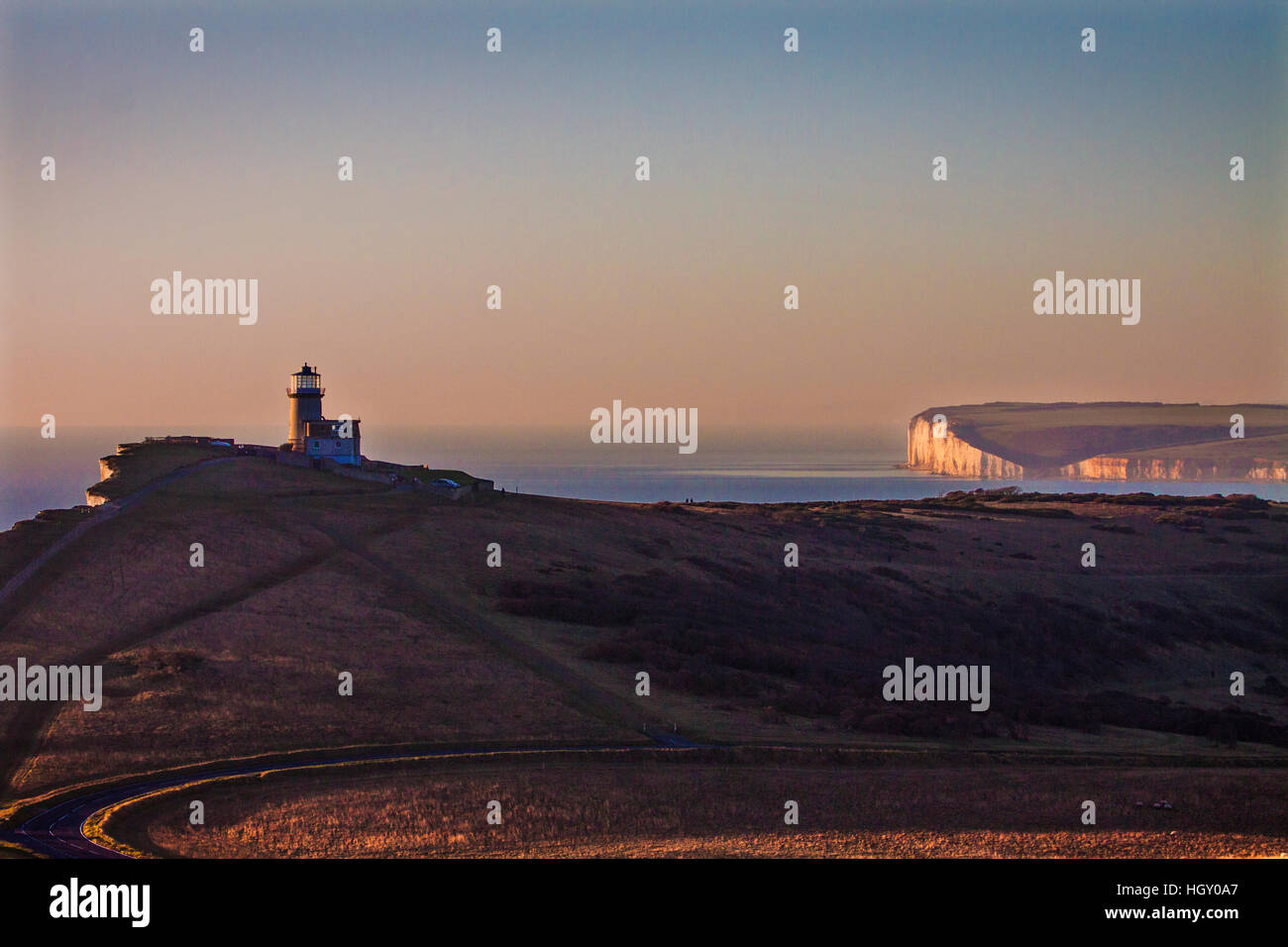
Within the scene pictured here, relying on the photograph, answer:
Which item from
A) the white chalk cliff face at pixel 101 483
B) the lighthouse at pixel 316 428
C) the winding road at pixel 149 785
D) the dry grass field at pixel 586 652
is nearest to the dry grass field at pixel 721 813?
the dry grass field at pixel 586 652

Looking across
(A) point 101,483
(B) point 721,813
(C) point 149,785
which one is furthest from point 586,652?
(A) point 101,483

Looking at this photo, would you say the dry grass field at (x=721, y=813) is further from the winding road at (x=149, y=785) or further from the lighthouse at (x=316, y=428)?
the lighthouse at (x=316, y=428)

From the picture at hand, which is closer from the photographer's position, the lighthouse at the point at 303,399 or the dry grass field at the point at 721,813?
the dry grass field at the point at 721,813

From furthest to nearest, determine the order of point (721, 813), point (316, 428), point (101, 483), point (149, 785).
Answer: point (316, 428)
point (101, 483)
point (149, 785)
point (721, 813)

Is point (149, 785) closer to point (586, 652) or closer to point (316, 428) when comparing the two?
point (586, 652)

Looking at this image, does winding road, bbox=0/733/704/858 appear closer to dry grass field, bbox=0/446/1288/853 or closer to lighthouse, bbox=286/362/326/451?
dry grass field, bbox=0/446/1288/853

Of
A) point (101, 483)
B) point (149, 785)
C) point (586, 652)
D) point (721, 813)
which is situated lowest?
point (721, 813)

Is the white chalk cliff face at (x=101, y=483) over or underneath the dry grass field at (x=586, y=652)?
over
